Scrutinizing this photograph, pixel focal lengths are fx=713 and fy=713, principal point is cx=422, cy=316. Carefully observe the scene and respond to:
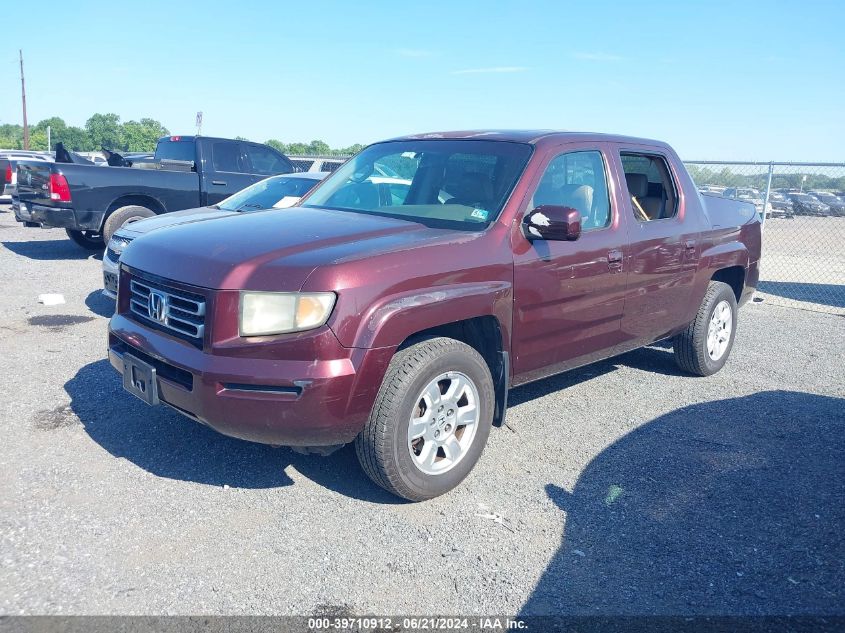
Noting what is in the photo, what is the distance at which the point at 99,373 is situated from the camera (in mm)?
5469

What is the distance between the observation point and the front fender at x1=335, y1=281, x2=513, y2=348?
3273 mm

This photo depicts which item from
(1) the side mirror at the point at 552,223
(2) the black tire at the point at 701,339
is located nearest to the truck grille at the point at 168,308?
(1) the side mirror at the point at 552,223

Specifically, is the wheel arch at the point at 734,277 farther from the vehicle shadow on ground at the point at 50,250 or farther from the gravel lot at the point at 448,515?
the vehicle shadow on ground at the point at 50,250

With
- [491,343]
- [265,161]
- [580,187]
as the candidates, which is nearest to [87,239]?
[265,161]

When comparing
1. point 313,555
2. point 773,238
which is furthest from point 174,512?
point 773,238

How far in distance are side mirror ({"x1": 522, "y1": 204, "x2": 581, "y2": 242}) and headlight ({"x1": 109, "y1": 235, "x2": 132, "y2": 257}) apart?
447 centimetres

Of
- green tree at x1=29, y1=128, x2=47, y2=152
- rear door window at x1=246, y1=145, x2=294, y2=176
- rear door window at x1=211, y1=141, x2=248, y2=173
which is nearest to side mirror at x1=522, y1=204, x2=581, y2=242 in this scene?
rear door window at x1=211, y1=141, x2=248, y2=173

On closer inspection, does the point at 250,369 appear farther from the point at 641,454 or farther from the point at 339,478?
the point at 641,454

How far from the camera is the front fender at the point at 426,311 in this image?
327cm

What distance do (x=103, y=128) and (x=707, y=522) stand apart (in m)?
85.1

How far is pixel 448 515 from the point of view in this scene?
11.9 feet

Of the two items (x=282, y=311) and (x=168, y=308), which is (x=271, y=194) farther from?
(x=282, y=311)

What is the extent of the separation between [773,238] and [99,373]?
17897 mm

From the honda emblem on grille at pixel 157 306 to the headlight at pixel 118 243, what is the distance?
3531mm
